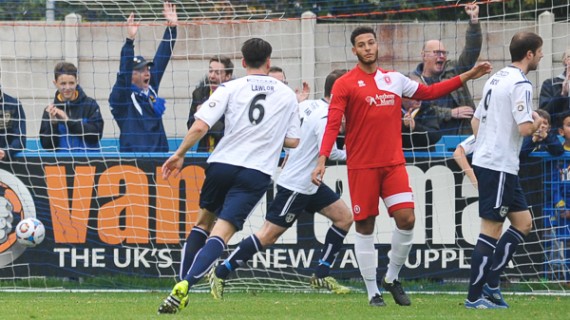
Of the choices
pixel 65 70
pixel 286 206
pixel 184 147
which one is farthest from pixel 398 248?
pixel 65 70

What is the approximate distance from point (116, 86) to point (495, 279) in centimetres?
533

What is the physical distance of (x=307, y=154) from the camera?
12156 mm

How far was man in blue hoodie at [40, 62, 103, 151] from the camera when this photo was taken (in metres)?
13.7

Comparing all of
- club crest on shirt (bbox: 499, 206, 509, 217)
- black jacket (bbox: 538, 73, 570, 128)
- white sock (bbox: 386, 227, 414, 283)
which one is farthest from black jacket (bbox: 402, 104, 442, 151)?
club crest on shirt (bbox: 499, 206, 509, 217)

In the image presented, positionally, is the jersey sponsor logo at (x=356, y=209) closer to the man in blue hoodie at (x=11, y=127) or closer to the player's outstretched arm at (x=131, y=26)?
the player's outstretched arm at (x=131, y=26)

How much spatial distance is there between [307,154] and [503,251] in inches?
Answer: 100

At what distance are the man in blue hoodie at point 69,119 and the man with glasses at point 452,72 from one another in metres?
3.51

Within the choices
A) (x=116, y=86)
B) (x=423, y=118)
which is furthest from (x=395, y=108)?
(x=116, y=86)

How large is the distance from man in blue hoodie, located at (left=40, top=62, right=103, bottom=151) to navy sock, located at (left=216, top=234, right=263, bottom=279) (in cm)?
273

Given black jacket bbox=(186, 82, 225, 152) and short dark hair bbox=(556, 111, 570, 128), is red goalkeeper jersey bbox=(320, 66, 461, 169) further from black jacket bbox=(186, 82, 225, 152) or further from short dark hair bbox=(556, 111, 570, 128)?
black jacket bbox=(186, 82, 225, 152)

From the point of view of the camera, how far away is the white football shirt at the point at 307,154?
12.1 metres

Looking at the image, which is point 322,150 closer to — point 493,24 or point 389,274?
point 389,274

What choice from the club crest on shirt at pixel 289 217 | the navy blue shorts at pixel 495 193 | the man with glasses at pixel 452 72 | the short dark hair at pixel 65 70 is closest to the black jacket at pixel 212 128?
the short dark hair at pixel 65 70

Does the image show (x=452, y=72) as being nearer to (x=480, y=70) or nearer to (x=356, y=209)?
(x=480, y=70)
